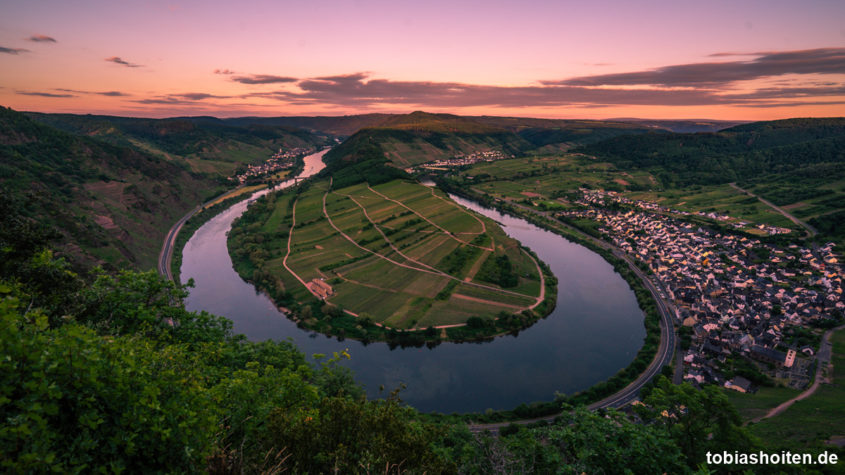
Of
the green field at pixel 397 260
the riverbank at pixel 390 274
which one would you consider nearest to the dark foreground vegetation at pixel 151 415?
the riverbank at pixel 390 274

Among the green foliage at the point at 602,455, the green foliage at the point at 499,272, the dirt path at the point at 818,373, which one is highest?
the green foliage at the point at 602,455

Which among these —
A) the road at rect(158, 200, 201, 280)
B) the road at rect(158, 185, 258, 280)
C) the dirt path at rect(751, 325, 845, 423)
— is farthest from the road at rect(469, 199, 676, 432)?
the road at rect(158, 200, 201, 280)

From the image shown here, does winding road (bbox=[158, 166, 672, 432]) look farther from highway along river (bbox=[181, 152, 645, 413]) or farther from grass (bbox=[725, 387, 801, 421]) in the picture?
grass (bbox=[725, 387, 801, 421])

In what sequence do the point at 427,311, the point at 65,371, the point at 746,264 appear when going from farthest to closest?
the point at 746,264 < the point at 427,311 < the point at 65,371

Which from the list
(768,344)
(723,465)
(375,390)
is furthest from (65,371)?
(768,344)

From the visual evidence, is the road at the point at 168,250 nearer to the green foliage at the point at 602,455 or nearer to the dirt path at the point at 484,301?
the dirt path at the point at 484,301

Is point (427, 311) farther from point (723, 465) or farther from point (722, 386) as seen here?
point (723, 465)

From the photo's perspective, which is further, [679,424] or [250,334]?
[250,334]
